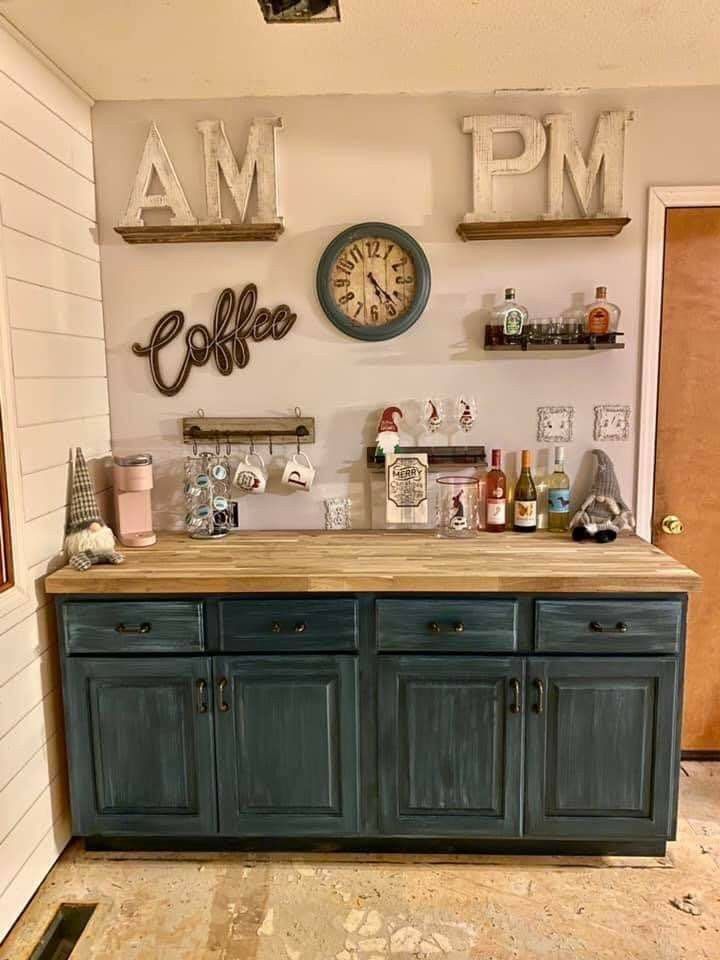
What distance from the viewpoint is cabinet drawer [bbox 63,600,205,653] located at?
2.17 meters

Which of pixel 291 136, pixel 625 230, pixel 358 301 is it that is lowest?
pixel 358 301

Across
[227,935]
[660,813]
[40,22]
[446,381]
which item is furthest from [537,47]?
[227,935]

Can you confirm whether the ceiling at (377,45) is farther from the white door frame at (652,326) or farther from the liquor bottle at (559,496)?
the liquor bottle at (559,496)

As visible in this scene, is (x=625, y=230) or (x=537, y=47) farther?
(x=625, y=230)

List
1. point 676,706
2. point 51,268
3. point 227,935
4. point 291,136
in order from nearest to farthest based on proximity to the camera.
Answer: point 227,935
point 676,706
point 51,268
point 291,136

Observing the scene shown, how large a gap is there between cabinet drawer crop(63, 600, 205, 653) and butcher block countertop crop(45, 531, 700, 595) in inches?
1.9

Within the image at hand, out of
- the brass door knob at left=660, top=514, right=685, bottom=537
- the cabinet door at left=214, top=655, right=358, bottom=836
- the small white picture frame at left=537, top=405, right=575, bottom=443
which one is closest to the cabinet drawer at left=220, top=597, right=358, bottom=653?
the cabinet door at left=214, top=655, right=358, bottom=836

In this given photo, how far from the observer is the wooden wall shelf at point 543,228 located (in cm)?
247

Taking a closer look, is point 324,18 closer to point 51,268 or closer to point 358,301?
point 358,301

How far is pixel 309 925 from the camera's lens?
202 cm

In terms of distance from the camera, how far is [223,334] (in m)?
2.68

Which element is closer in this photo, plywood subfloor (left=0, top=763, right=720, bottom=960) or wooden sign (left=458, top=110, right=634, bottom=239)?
plywood subfloor (left=0, top=763, right=720, bottom=960)

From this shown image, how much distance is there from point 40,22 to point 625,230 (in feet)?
6.23

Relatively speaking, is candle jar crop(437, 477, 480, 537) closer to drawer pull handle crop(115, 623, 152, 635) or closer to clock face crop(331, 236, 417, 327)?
clock face crop(331, 236, 417, 327)
